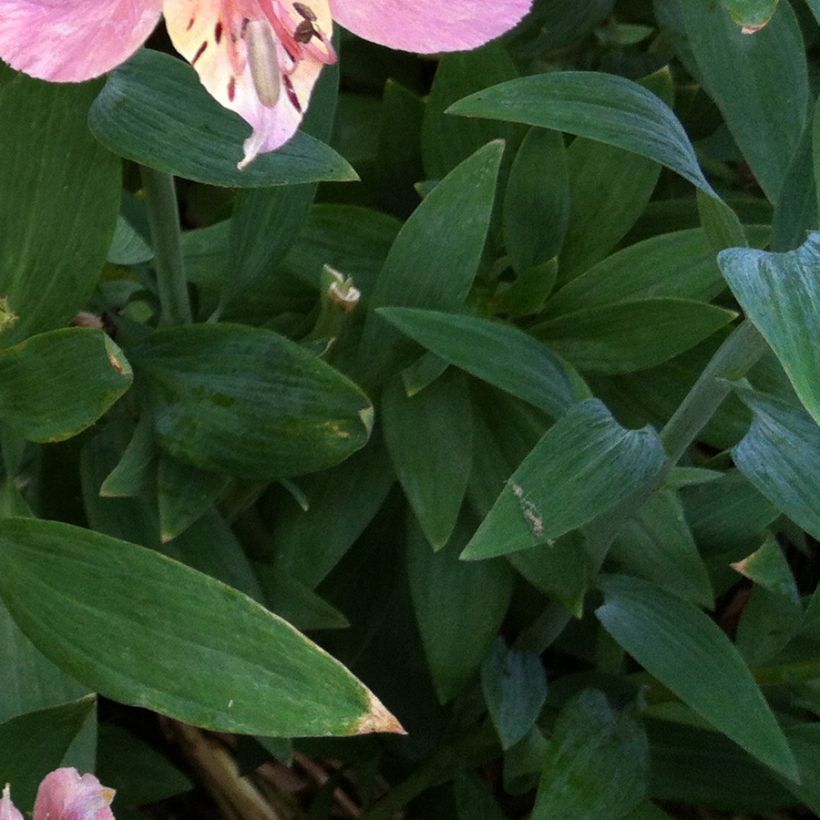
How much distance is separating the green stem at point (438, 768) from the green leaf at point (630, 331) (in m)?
0.30

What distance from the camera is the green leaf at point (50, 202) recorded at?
0.57m

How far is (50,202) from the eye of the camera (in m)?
0.59

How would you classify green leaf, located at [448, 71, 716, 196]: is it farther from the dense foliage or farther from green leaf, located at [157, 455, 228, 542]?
green leaf, located at [157, 455, 228, 542]

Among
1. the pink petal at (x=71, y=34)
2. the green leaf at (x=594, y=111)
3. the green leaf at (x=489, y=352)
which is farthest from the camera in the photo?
the green leaf at (x=489, y=352)

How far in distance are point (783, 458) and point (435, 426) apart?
23cm

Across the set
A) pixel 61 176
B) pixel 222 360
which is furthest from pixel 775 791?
pixel 61 176

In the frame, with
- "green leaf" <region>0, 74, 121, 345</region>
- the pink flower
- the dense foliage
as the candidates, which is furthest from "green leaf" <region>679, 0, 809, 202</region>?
the pink flower

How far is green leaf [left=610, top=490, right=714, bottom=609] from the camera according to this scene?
753mm

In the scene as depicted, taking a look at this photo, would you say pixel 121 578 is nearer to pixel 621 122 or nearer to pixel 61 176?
pixel 61 176

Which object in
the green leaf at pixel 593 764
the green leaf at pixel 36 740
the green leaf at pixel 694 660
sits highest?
the green leaf at pixel 36 740

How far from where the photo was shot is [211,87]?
467 millimetres

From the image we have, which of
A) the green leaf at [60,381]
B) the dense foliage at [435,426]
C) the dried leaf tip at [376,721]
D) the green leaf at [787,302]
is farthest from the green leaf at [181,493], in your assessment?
the green leaf at [787,302]

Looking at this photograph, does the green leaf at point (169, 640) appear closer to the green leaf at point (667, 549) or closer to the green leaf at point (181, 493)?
the green leaf at point (181, 493)

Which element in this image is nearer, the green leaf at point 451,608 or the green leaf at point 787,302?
the green leaf at point 787,302
